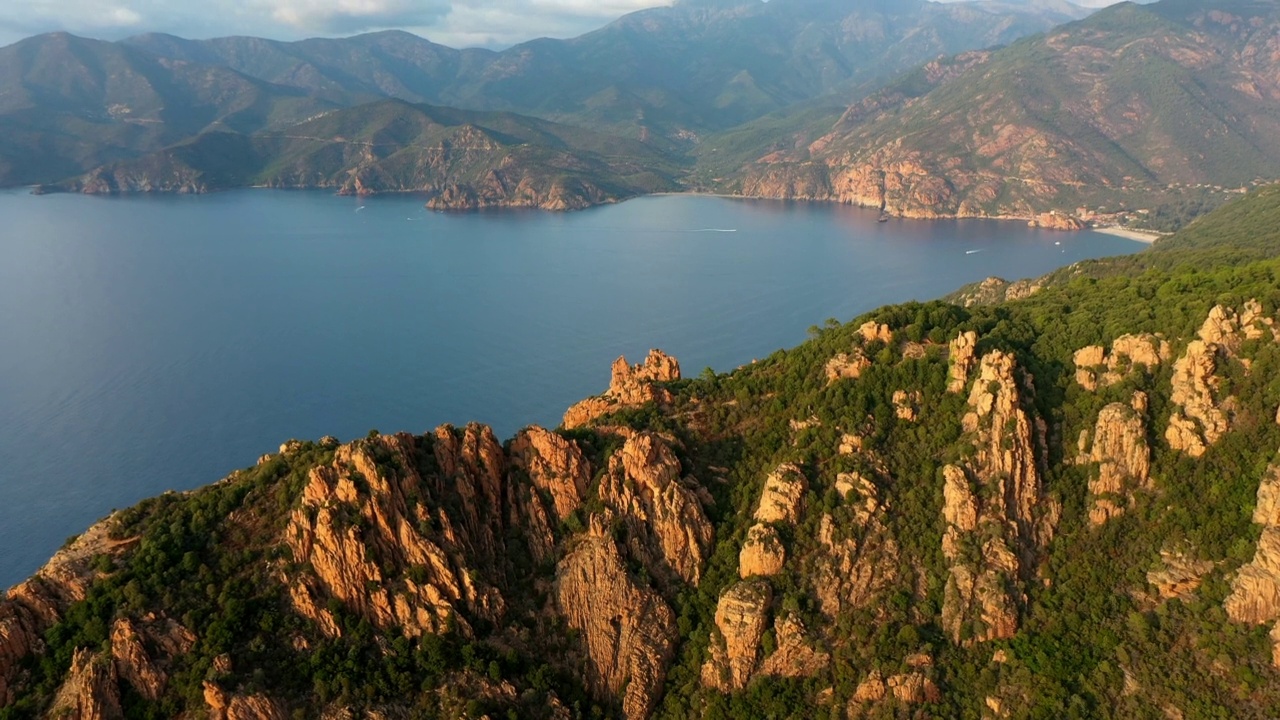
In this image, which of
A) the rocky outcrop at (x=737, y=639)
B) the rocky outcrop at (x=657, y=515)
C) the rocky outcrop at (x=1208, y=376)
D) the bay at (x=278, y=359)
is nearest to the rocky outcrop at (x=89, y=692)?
the rocky outcrop at (x=657, y=515)

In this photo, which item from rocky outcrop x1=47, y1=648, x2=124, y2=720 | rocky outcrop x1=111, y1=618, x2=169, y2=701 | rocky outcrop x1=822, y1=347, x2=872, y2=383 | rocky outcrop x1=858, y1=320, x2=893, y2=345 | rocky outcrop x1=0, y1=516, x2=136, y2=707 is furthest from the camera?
rocky outcrop x1=858, y1=320, x2=893, y2=345

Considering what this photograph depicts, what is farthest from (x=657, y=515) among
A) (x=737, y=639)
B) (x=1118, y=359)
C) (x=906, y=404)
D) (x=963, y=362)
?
(x=1118, y=359)

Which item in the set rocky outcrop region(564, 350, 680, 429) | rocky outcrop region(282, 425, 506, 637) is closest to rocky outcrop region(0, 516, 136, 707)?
rocky outcrop region(282, 425, 506, 637)

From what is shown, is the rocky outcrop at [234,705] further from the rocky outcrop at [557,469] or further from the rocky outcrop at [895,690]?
the rocky outcrop at [895,690]

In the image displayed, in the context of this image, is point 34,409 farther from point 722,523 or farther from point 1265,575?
point 1265,575

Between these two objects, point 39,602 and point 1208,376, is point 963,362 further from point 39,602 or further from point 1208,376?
point 39,602

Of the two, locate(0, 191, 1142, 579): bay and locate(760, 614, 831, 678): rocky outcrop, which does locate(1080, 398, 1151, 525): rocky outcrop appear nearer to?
locate(760, 614, 831, 678): rocky outcrop
